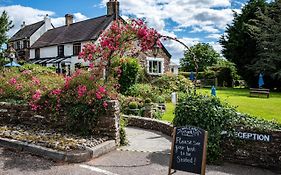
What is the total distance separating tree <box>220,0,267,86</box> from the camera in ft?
112

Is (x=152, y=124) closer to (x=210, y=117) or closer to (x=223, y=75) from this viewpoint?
(x=210, y=117)

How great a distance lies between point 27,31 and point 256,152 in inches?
1874

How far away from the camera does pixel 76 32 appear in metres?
38.9

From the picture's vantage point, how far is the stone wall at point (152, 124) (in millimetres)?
9930

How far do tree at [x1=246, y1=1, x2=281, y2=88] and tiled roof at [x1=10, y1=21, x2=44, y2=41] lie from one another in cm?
3077

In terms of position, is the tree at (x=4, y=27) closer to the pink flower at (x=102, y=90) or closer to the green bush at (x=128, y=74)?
the green bush at (x=128, y=74)

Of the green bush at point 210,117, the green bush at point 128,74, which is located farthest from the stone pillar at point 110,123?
the green bush at point 128,74

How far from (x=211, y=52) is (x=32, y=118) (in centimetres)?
7174

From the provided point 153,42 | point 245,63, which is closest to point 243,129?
point 153,42

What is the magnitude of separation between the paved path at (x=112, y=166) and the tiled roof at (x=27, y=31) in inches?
1667

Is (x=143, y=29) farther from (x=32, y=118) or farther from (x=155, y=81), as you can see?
(x=155, y=81)

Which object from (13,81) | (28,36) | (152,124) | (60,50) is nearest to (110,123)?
(152,124)

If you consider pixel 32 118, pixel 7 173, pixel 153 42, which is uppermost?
pixel 153 42

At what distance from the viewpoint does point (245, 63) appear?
113ft
